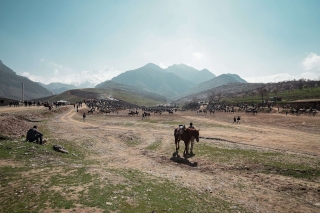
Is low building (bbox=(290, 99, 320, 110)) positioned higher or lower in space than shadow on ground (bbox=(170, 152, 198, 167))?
higher

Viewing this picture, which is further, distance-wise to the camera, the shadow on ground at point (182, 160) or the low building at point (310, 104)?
the low building at point (310, 104)

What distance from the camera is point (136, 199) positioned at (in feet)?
39.3

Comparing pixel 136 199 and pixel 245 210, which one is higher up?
pixel 136 199

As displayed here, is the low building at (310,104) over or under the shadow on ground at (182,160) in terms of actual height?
over

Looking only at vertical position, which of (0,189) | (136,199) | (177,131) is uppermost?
(177,131)

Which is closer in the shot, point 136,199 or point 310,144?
point 136,199

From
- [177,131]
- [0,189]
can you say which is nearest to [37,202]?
[0,189]

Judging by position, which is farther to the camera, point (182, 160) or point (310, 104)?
point (310, 104)

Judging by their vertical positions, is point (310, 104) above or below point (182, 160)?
above

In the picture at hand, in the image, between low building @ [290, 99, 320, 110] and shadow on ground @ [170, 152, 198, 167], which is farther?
low building @ [290, 99, 320, 110]

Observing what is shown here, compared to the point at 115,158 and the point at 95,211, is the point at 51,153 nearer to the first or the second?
the point at 115,158

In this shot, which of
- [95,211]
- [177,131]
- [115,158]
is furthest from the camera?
[177,131]

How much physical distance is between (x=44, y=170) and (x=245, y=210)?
563 inches

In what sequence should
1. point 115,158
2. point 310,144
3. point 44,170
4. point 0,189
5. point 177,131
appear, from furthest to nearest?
point 310,144 < point 177,131 < point 115,158 < point 44,170 < point 0,189
